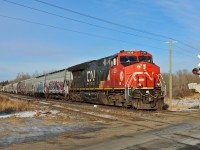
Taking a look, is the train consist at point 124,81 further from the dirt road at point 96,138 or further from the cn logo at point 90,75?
the dirt road at point 96,138

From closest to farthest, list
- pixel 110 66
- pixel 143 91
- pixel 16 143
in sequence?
pixel 16 143
pixel 143 91
pixel 110 66

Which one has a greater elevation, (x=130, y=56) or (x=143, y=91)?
(x=130, y=56)

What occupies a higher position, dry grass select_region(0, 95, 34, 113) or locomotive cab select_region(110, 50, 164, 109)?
locomotive cab select_region(110, 50, 164, 109)

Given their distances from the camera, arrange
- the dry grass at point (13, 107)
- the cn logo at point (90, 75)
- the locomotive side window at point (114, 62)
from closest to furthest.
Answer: the dry grass at point (13, 107) < the locomotive side window at point (114, 62) < the cn logo at point (90, 75)

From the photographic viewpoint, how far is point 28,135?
9.27 m

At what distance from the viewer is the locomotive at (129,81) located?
60.9ft

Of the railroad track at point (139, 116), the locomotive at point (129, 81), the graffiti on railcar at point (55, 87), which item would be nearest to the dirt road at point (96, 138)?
the railroad track at point (139, 116)

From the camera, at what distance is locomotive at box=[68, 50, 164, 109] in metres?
18.6

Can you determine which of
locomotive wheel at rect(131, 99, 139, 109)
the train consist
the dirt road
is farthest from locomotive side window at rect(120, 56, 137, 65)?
the dirt road

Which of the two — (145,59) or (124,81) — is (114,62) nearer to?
(145,59)

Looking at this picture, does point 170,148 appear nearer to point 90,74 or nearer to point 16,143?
point 16,143

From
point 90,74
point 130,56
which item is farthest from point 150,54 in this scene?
point 90,74

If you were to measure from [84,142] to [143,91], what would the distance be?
432 inches

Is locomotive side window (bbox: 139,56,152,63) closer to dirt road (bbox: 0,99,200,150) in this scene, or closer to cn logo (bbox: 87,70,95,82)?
cn logo (bbox: 87,70,95,82)
